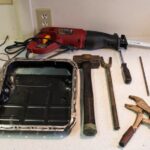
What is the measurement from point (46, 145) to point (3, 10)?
67 centimetres

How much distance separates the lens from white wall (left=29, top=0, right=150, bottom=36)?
45.3 inches

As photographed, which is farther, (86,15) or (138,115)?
(86,15)

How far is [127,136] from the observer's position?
809 millimetres

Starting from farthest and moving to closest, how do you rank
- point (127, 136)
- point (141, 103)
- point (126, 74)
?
point (126, 74)
point (141, 103)
point (127, 136)

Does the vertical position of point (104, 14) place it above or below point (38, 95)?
above

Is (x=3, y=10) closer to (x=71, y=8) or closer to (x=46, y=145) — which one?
(x=71, y=8)

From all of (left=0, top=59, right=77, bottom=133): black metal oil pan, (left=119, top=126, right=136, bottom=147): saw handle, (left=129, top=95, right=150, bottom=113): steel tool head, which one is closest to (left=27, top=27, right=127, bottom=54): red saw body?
(left=0, top=59, right=77, bottom=133): black metal oil pan

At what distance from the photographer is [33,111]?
2.95 ft

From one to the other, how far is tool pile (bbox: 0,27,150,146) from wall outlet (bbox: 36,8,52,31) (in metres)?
0.06

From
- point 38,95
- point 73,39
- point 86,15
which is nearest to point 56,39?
point 73,39

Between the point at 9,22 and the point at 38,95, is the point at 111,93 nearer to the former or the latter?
the point at 38,95

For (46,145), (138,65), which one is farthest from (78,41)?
(46,145)

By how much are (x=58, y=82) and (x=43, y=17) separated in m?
0.35

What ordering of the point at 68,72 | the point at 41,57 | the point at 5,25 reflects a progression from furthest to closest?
the point at 5,25 < the point at 41,57 < the point at 68,72
